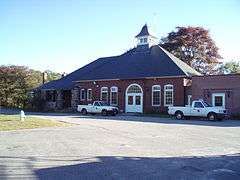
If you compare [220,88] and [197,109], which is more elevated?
[220,88]

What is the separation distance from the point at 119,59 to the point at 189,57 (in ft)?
60.7

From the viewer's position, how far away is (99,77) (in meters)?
46.8

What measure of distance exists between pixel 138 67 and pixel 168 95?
17.3 feet

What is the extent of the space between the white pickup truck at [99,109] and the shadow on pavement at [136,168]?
90.6 ft

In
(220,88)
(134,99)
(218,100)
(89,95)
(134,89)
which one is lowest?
(218,100)

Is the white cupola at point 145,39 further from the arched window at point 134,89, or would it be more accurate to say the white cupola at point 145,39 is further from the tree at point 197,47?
the tree at point 197,47

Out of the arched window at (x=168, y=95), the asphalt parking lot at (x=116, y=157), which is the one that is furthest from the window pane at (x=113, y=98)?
the asphalt parking lot at (x=116, y=157)

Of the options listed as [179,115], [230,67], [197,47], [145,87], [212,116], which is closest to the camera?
[212,116]

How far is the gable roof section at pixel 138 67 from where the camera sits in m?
42.0

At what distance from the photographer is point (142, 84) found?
142ft

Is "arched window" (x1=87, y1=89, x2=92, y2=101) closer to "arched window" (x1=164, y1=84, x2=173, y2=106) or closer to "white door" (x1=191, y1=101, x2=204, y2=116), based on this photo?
"arched window" (x1=164, y1=84, x2=173, y2=106)

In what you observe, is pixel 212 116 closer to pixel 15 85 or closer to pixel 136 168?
pixel 136 168

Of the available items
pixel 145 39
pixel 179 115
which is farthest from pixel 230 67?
pixel 179 115

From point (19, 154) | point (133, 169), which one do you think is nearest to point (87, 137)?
point (19, 154)
